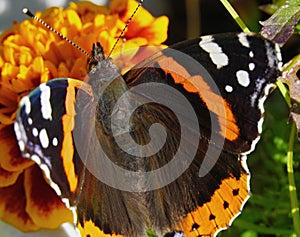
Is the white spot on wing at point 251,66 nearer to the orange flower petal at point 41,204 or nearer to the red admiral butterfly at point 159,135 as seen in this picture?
the red admiral butterfly at point 159,135

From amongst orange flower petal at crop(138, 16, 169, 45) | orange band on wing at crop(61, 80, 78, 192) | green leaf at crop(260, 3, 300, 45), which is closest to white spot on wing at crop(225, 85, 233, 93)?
green leaf at crop(260, 3, 300, 45)

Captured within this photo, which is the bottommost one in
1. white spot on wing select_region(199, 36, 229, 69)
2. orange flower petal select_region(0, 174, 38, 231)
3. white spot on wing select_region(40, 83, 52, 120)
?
orange flower petal select_region(0, 174, 38, 231)

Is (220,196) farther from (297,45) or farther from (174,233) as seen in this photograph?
(297,45)

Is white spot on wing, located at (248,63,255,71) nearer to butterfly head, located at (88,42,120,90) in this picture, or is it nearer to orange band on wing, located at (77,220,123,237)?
butterfly head, located at (88,42,120,90)

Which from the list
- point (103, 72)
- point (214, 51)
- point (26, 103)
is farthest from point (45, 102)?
point (214, 51)

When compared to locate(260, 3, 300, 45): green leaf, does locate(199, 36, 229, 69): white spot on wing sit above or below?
below

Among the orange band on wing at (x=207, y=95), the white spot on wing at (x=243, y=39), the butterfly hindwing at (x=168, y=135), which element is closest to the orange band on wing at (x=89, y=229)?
the butterfly hindwing at (x=168, y=135)

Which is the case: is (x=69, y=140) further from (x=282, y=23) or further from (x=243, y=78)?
(x=282, y=23)

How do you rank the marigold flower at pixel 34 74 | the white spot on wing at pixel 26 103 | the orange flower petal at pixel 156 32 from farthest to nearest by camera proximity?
the orange flower petal at pixel 156 32 → the marigold flower at pixel 34 74 → the white spot on wing at pixel 26 103

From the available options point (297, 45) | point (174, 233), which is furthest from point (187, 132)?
point (297, 45)
